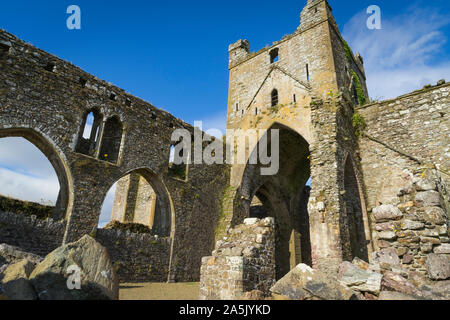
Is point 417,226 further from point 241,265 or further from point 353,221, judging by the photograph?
point 241,265

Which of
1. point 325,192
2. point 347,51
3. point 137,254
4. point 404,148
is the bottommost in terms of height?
point 137,254

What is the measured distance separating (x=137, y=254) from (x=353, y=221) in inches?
325

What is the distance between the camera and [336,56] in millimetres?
14352

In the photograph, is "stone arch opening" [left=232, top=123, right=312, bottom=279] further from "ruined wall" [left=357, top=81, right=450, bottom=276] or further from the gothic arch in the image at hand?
the gothic arch

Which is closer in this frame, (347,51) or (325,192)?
(325,192)

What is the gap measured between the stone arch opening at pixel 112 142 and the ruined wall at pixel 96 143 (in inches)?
1.6

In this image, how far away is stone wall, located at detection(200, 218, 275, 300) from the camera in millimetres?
5902

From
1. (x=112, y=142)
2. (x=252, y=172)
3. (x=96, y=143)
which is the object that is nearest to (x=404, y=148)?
(x=252, y=172)

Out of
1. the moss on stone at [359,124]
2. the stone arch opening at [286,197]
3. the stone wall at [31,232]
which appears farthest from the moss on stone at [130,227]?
the moss on stone at [359,124]

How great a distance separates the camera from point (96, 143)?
1048 cm

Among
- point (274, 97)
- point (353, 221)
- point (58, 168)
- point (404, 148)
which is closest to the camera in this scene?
point (58, 168)

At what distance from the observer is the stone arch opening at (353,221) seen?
943 cm
